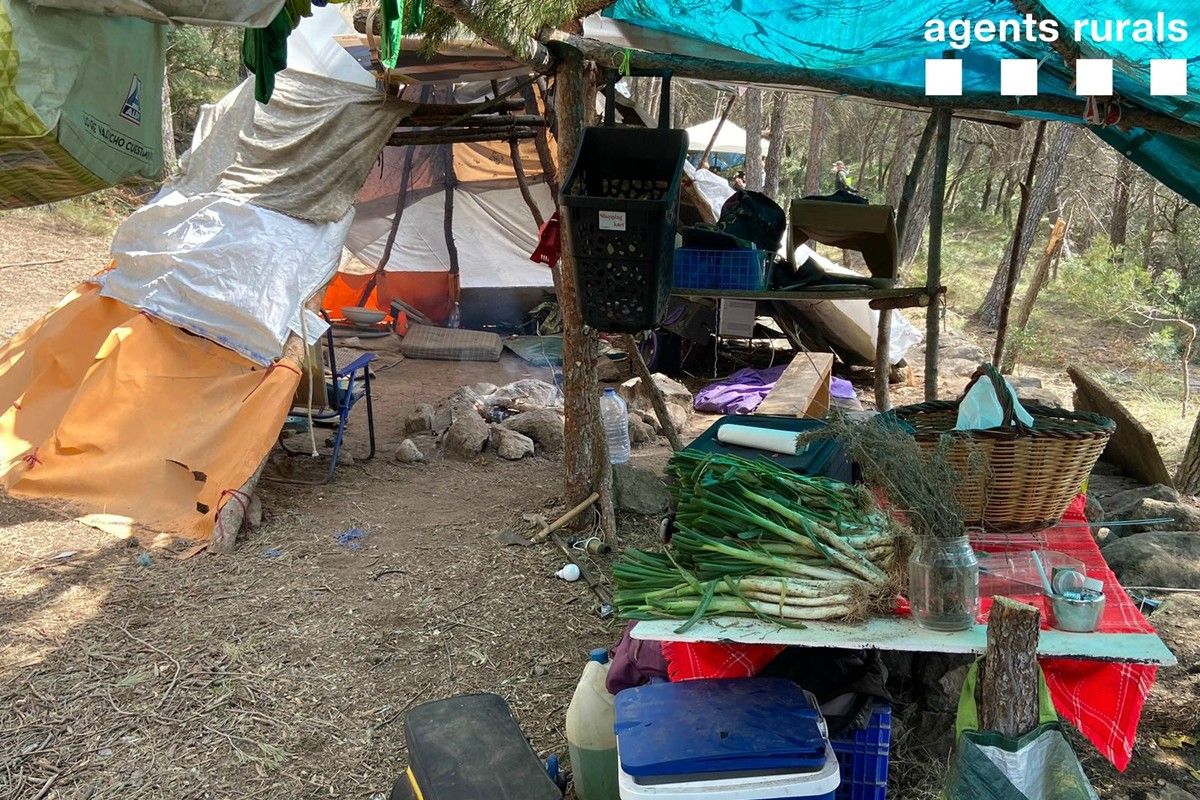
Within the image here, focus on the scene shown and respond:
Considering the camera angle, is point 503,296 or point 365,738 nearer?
point 365,738

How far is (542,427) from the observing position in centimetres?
709

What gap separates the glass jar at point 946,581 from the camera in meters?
2.16

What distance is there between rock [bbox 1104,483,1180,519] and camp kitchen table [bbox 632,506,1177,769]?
281 cm

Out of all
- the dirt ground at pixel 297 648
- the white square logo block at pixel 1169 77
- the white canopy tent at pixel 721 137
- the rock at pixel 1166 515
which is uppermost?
the white canopy tent at pixel 721 137

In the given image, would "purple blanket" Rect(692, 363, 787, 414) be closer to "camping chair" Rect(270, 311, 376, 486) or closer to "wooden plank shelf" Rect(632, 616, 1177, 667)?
"camping chair" Rect(270, 311, 376, 486)

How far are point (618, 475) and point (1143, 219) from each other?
1918cm

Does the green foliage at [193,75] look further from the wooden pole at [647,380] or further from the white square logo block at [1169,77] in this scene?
the white square logo block at [1169,77]

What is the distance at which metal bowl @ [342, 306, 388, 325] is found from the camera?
35.2 ft

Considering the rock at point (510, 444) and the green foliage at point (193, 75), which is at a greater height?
the green foliage at point (193, 75)

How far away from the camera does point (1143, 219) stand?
19.8 metres

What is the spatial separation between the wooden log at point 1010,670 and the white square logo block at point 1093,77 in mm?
→ 2562

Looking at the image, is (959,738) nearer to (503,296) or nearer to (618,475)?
(618,475)

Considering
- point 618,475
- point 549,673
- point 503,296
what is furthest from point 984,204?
point 549,673

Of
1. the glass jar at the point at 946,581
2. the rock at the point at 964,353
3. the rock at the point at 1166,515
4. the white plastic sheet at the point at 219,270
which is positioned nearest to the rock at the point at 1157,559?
the rock at the point at 1166,515
